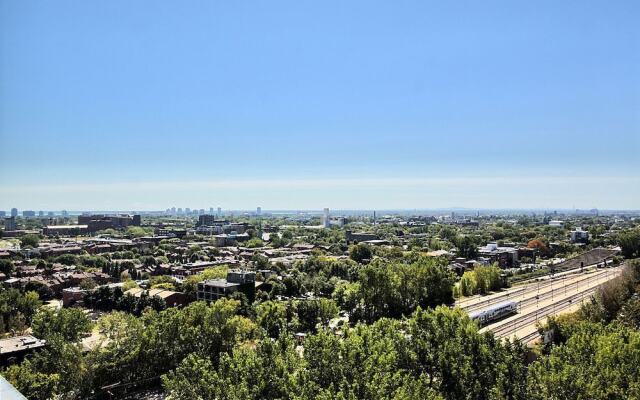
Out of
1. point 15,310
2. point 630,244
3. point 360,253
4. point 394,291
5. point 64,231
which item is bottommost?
point 15,310

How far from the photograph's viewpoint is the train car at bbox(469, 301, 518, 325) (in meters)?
20.3

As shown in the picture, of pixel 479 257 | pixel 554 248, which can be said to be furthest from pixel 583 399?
pixel 554 248

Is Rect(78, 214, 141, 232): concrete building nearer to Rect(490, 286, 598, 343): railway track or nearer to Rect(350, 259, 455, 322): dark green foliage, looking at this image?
Rect(350, 259, 455, 322): dark green foliage

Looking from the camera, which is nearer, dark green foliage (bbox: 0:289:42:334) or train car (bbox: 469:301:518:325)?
dark green foliage (bbox: 0:289:42:334)

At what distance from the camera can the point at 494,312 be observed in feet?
69.7

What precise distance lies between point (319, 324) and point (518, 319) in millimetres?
9045

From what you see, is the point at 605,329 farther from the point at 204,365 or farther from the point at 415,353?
the point at 204,365

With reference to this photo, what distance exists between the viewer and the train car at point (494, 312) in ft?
66.7

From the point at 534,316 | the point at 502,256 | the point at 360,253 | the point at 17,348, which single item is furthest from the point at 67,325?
the point at 502,256

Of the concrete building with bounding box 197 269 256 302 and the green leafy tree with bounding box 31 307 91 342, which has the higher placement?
the green leafy tree with bounding box 31 307 91 342

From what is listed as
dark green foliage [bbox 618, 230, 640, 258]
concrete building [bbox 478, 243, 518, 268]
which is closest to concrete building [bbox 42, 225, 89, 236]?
concrete building [bbox 478, 243, 518, 268]

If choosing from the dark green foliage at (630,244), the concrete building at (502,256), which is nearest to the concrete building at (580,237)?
the dark green foliage at (630,244)

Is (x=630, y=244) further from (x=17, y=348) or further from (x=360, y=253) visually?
(x=17, y=348)

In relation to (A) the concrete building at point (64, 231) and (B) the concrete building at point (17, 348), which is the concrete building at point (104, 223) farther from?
(B) the concrete building at point (17, 348)
